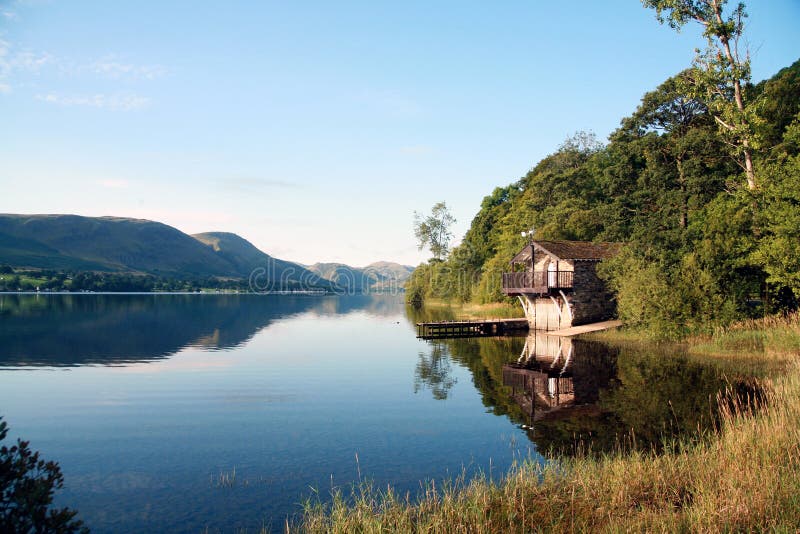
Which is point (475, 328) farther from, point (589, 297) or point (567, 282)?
point (589, 297)

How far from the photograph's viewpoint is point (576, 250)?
44594 millimetres

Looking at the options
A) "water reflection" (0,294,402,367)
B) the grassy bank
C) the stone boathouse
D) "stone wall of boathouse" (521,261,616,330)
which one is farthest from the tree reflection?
"water reflection" (0,294,402,367)

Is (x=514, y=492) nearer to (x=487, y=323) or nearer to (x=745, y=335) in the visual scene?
(x=745, y=335)

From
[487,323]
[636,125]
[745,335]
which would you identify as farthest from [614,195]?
[745,335]

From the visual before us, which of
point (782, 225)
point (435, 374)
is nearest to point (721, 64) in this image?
point (782, 225)

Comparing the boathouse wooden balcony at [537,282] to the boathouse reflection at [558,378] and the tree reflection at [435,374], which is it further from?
the tree reflection at [435,374]

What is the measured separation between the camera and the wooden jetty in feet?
162

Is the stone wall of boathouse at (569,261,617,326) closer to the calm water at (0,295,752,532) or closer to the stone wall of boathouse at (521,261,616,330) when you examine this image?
the stone wall of boathouse at (521,261,616,330)

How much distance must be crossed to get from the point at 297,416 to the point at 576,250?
108 feet

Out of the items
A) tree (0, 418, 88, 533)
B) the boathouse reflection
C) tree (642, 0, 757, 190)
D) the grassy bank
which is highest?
tree (642, 0, 757, 190)

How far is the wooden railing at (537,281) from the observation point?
4300 centimetres

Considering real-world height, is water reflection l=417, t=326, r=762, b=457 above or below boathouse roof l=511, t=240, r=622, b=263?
below

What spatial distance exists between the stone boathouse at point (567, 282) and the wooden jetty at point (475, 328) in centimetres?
382

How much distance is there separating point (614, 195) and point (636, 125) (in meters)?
7.13
